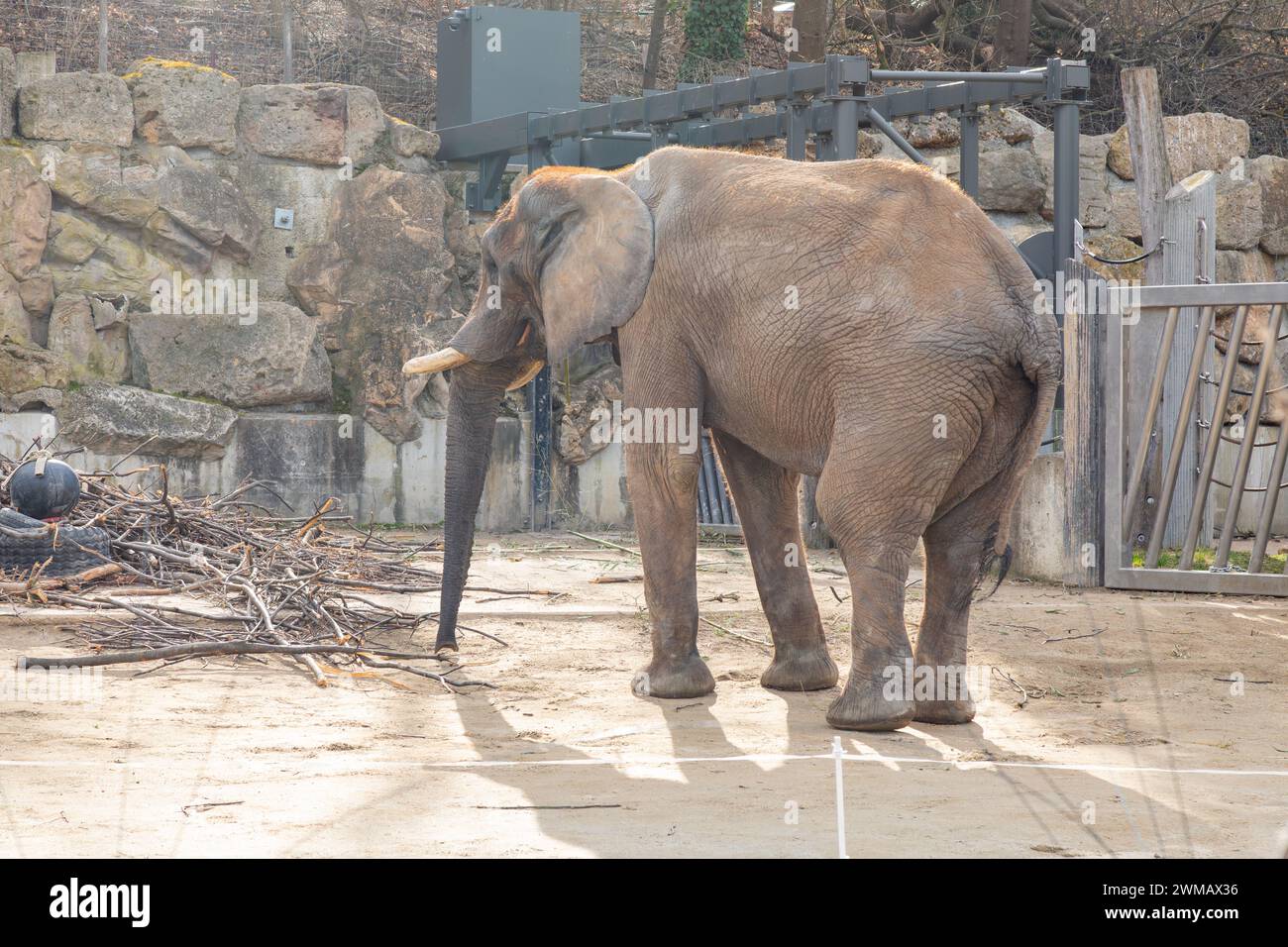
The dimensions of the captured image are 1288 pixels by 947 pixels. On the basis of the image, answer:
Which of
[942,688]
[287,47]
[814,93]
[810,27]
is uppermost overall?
[810,27]

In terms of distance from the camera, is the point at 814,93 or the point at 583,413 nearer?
the point at 814,93

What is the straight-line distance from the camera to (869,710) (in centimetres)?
618

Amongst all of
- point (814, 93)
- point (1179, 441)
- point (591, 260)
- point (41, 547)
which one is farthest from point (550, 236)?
point (814, 93)

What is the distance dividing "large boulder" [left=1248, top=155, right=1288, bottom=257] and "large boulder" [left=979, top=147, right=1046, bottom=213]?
2249mm

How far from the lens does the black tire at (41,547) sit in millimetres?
9180

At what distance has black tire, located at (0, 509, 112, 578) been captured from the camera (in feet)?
30.1

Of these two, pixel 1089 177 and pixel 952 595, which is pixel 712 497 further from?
pixel 952 595

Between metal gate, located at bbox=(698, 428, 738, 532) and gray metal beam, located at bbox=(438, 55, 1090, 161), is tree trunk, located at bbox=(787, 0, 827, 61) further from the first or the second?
metal gate, located at bbox=(698, 428, 738, 532)

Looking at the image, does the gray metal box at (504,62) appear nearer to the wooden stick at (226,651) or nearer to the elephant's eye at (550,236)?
the elephant's eye at (550,236)

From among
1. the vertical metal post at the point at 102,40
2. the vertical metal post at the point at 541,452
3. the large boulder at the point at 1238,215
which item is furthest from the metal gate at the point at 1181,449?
the vertical metal post at the point at 102,40

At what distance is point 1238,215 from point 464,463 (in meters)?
11.0

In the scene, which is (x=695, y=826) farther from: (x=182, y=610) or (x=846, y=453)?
(x=182, y=610)

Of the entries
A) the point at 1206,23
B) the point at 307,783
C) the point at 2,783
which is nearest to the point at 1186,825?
the point at 307,783

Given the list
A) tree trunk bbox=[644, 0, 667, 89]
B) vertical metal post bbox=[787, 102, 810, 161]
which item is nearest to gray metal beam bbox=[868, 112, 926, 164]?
vertical metal post bbox=[787, 102, 810, 161]
